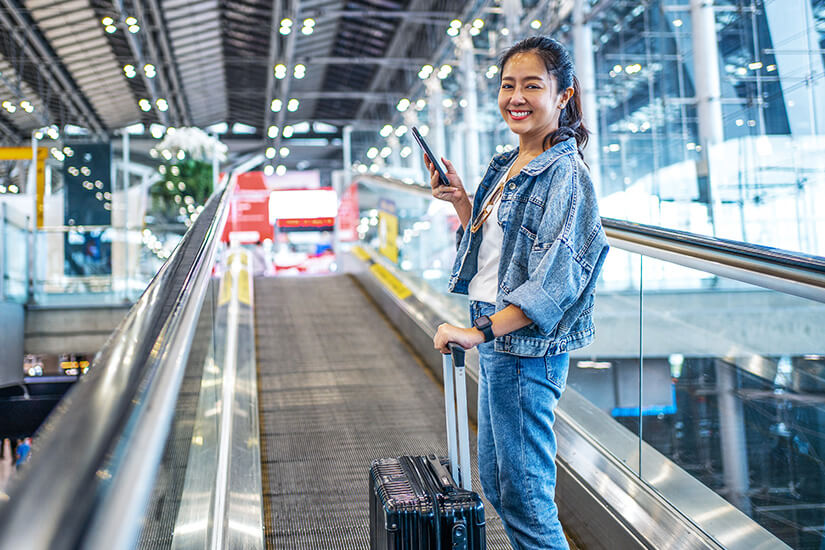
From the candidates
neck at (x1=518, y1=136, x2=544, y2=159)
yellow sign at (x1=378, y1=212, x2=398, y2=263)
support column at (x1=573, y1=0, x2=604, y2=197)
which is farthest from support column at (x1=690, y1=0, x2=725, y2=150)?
neck at (x1=518, y1=136, x2=544, y2=159)

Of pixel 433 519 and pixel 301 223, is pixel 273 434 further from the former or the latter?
pixel 301 223

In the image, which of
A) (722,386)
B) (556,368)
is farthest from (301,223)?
(556,368)

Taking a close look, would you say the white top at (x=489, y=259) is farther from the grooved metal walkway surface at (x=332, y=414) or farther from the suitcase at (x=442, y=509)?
the grooved metal walkway surface at (x=332, y=414)

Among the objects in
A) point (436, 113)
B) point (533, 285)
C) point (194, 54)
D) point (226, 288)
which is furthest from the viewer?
point (436, 113)

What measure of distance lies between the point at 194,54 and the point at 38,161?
542 cm

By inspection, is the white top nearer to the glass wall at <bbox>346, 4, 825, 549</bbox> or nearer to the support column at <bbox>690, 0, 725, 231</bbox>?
the glass wall at <bbox>346, 4, 825, 549</bbox>

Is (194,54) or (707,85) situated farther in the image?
(194,54)

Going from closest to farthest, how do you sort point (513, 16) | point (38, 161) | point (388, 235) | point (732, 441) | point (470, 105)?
point (732, 441)
point (388, 235)
point (513, 16)
point (38, 161)
point (470, 105)

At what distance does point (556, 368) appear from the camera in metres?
1.66

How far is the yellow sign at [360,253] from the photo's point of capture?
27.5ft

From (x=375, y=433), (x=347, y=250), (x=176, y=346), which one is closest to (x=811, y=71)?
(x=347, y=250)

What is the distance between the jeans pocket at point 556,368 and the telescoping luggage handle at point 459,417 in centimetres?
19

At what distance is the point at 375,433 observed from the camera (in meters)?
3.60

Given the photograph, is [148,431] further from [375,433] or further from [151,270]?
[151,270]
